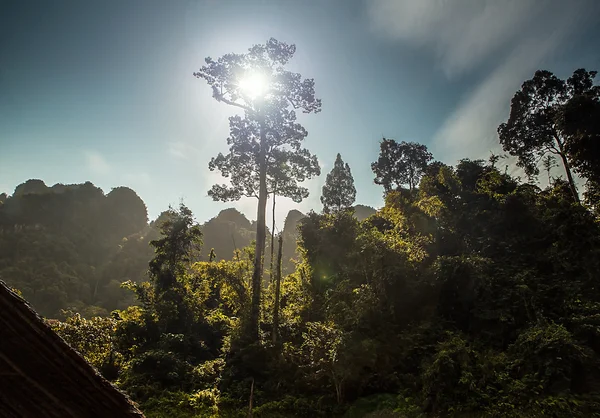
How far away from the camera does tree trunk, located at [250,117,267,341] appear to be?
557 inches

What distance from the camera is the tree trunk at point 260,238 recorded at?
14140 mm

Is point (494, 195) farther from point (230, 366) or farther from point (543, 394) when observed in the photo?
point (230, 366)

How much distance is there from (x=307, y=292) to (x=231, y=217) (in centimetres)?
5499

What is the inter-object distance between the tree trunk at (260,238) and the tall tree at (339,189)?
18081 millimetres

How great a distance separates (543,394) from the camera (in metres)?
7.06

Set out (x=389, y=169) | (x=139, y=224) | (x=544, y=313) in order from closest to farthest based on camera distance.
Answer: (x=544, y=313) → (x=389, y=169) → (x=139, y=224)

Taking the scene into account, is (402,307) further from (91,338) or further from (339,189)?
(339,189)

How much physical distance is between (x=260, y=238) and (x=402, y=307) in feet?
26.0

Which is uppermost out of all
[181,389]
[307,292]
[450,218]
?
[450,218]

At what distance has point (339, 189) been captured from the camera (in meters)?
34.6

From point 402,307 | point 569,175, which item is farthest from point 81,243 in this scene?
point 569,175

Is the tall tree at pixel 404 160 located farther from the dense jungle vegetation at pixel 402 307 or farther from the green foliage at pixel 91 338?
the green foliage at pixel 91 338

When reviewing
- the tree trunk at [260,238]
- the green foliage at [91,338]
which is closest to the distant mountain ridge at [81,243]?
the tree trunk at [260,238]

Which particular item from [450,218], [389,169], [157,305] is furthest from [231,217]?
[450,218]
